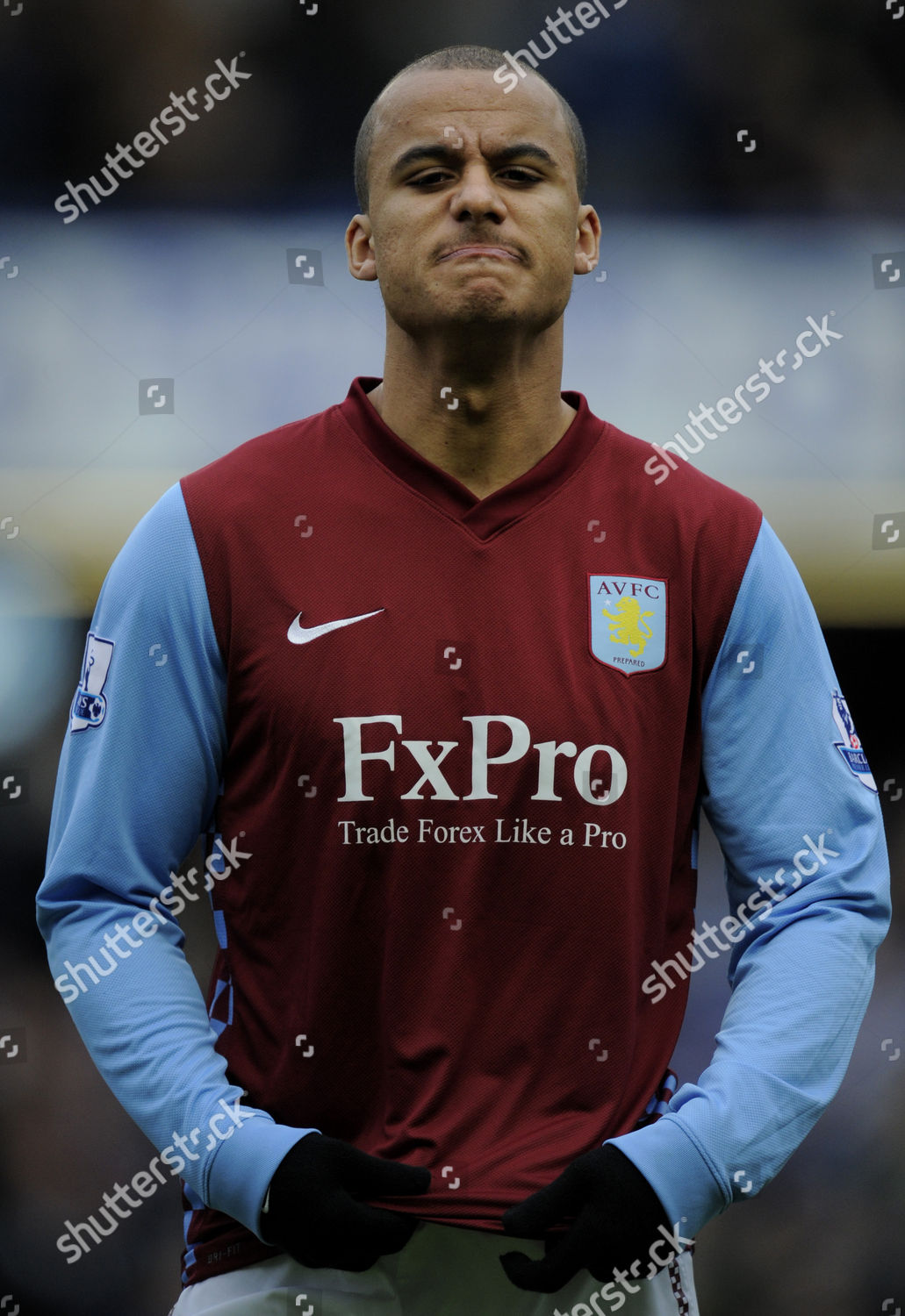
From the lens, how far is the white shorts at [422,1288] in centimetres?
129

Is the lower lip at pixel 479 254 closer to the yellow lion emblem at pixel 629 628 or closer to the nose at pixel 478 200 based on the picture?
the nose at pixel 478 200

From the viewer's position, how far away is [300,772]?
1.31 m

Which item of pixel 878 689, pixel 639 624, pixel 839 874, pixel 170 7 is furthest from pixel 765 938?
pixel 170 7

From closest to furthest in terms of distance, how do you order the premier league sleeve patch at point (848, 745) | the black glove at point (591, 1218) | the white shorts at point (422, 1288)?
1. the black glove at point (591, 1218)
2. the white shorts at point (422, 1288)
3. the premier league sleeve patch at point (848, 745)

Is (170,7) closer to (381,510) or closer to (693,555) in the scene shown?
(381,510)

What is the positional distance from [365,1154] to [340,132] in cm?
157

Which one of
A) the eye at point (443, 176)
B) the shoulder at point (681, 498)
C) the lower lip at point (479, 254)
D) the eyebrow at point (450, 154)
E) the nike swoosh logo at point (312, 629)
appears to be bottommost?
the nike swoosh logo at point (312, 629)

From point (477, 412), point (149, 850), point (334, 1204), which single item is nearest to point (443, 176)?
point (477, 412)

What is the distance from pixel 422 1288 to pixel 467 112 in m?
1.10

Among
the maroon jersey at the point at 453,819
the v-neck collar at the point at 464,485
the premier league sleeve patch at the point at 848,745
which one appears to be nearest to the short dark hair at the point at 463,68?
the v-neck collar at the point at 464,485

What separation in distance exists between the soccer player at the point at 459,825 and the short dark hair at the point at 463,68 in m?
0.03

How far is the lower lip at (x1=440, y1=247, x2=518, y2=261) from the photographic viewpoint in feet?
4.44

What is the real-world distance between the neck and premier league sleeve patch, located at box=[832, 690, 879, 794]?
38cm

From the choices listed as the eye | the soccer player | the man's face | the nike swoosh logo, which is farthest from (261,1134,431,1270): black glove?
the eye
